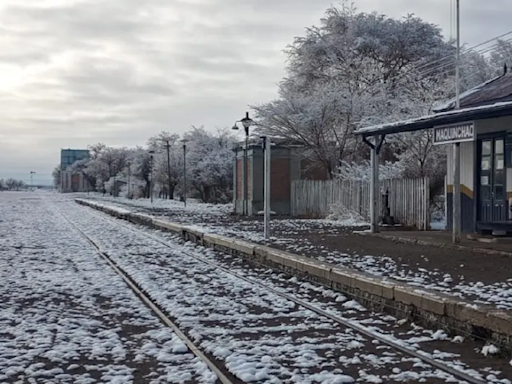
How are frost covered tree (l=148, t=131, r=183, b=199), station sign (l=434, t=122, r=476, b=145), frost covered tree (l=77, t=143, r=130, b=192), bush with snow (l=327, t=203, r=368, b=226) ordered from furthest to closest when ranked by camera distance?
frost covered tree (l=77, t=143, r=130, b=192) → frost covered tree (l=148, t=131, r=183, b=199) → bush with snow (l=327, t=203, r=368, b=226) → station sign (l=434, t=122, r=476, b=145)

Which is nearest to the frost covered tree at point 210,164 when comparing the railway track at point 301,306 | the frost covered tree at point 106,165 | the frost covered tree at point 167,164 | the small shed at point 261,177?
the frost covered tree at point 167,164

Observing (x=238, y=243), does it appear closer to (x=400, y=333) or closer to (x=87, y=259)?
A: (x=87, y=259)

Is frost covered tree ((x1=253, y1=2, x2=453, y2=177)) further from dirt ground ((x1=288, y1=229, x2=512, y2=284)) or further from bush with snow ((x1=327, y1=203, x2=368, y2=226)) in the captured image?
dirt ground ((x1=288, y1=229, x2=512, y2=284))

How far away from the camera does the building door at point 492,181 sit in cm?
1836

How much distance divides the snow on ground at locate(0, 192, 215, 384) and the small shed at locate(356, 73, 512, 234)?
29.0ft

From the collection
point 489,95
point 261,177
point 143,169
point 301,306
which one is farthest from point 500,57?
point 143,169

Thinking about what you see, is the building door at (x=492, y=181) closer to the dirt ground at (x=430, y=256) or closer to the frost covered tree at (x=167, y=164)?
the dirt ground at (x=430, y=256)

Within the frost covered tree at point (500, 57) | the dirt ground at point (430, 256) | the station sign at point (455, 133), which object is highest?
the frost covered tree at point (500, 57)

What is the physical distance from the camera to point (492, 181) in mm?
18766

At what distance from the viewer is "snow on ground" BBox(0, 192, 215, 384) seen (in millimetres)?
6410

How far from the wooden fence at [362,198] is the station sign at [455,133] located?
7335 millimetres

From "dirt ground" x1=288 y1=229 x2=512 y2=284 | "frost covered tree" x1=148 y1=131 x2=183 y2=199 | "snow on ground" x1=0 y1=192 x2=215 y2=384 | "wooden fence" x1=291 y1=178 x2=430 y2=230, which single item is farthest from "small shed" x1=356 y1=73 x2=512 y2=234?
"frost covered tree" x1=148 y1=131 x2=183 y2=199

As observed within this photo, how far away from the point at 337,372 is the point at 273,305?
12.2 ft

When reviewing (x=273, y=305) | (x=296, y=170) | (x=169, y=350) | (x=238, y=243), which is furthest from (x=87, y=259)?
(x=296, y=170)
